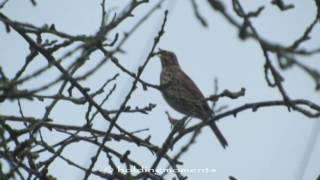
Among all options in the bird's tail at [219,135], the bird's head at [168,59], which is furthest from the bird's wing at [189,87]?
the bird's tail at [219,135]

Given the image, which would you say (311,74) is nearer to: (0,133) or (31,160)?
(0,133)

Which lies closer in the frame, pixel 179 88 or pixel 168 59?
pixel 179 88

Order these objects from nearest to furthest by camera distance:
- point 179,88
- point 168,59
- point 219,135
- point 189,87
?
point 219,135
point 179,88
point 189,87
point 168,59

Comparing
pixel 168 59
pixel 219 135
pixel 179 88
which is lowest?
pixel 219 135

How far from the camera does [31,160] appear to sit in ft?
12.8

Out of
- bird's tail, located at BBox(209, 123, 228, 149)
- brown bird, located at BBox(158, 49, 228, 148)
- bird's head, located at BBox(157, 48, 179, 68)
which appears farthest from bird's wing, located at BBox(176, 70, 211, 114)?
bird's tail, located at BBox(209, 123, 228, 149)

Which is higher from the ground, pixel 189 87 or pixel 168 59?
pixel 168 59

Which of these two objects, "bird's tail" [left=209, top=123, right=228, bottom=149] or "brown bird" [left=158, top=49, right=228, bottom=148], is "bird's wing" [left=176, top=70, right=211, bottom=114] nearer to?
"brown bird" [left=158, top=49, right=228, bottom=148]

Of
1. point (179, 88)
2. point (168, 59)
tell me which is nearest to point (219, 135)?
point (179, 88)

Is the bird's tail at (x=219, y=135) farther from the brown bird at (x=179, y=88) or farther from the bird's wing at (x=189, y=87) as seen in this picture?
the bird's wing at (x=189, y=87)

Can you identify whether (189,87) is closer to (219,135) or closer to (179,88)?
(179,88)

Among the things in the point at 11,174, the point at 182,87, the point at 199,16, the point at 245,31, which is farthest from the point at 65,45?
the point at 182,87

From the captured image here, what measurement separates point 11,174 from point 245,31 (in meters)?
1.45

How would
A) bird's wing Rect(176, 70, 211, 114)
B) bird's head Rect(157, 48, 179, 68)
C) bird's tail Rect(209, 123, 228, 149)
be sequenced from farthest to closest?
bird's head Rect(157, 48, 179, 68), bird's wing Rect(176, 70, 211, 114), bird's tail Rect(209, 123, 228, 149)
